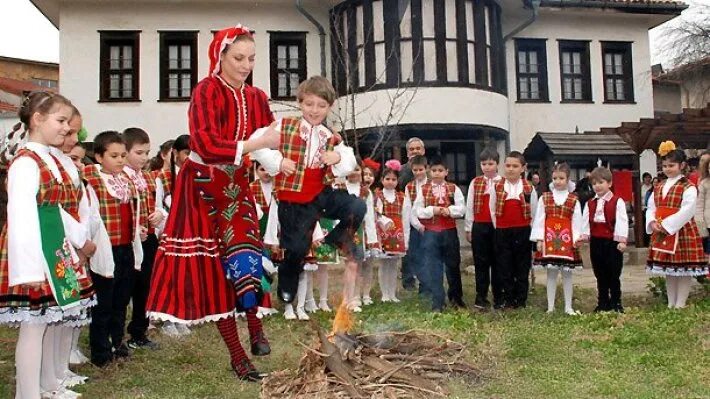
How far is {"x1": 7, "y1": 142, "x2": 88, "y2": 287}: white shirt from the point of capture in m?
3.35

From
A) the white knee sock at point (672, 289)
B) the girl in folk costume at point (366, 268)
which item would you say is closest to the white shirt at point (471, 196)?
the girl in folk costume at point (366, 268)

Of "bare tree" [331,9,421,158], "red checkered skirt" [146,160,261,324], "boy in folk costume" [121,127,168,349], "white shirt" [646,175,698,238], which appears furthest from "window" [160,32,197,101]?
"red checkered skirt" [146,160,261,324]

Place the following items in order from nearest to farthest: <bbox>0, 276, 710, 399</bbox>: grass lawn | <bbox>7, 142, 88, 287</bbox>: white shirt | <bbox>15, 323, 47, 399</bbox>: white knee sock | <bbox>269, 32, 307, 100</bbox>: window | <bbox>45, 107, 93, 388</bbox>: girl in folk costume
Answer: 1. <bbox>7, 142, 88, 287</bbox>: white shirt
2. <bbox>15, 323, 47, 399</bbox>: white knee sock
3. <bbox>45, 107, 93, 388</bbox>: girl in folk costume
4. <bbox>0, 276, 710, 399</bbox>: grass lawn
5. <bbox>269, 32, 307, 100</bbox>: window

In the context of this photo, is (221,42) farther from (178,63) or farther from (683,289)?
(178,63)

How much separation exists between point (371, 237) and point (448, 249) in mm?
955

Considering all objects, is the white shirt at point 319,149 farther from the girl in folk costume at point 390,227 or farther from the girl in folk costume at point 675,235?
the girl in folk costume at point 675,235

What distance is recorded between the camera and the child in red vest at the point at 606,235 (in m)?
7.03

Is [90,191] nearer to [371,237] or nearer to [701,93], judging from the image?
[371,237]

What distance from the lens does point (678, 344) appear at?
16.8 ft

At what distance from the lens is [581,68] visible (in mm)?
18297

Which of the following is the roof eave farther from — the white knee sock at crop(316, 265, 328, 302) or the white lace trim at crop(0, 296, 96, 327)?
the white lace trim at crop(0, 296, 96, 327)

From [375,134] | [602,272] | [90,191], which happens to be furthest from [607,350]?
[375,134]

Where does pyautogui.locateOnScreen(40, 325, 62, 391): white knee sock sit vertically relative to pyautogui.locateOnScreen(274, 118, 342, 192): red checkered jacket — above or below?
below

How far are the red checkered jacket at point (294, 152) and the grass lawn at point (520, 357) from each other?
1.06m
